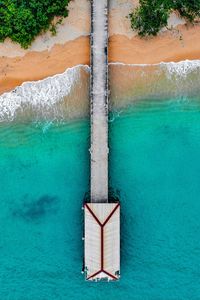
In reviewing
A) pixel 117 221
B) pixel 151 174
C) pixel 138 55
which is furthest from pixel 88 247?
pixel 138 55

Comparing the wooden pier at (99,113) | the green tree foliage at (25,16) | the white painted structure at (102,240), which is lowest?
the white painted structure at (102,240)

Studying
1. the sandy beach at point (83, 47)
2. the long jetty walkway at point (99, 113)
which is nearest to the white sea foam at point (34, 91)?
the sandy beach at point (83, 47)

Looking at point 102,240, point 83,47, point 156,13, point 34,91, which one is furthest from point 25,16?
point 102,240

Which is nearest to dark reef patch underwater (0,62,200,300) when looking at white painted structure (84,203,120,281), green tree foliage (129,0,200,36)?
white painted structure (84,203,120,281)

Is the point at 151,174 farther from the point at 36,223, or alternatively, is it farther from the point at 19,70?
the point at 19,70

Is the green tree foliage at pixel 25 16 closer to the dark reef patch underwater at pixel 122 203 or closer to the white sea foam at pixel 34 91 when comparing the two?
the white sea foam at pixel 34 91

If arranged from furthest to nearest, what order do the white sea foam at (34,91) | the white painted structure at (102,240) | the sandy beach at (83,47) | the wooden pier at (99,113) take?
the white sea foam at (34,91), the sandy beach at (83,47), the wooden pier at (99,113), the white painted structure at (102,240)

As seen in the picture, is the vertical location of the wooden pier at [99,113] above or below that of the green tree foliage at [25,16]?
below
